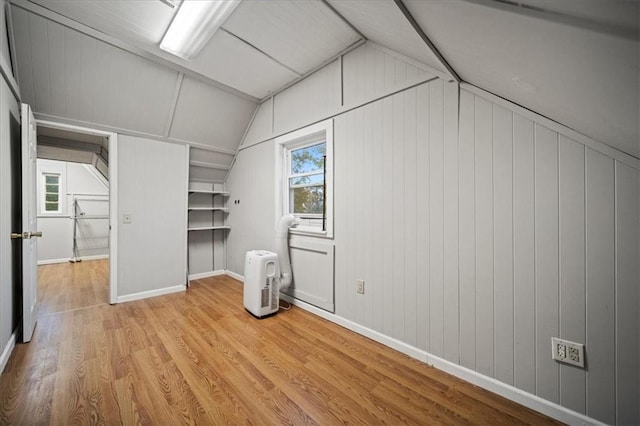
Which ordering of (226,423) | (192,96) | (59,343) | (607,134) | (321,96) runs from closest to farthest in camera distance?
(607,134)
(226,423)
(59,343)
(321,96)
(192,96)

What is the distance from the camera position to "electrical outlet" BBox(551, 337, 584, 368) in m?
1.24

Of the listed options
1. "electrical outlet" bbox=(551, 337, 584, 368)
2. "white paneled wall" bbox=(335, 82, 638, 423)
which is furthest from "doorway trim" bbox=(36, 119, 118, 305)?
"electrical outlet" bbox=(551, 337, 584, 368)

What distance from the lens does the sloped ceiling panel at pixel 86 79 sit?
202 centimetres

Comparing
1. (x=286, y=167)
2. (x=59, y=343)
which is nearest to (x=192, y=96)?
(x=286, y=167)

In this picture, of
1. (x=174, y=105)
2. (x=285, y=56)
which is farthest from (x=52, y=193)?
(x=285, y=56)

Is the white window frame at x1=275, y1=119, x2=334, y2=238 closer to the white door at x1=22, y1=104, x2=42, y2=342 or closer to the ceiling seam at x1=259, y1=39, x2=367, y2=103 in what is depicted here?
the ceiling seam at x1=259, y1=39, x2=367, y2=103

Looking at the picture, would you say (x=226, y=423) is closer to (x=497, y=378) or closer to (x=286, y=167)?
(x=497, y=378)

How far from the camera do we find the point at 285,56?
2.38 meters

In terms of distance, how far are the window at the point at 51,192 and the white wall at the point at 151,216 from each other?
3.91 m

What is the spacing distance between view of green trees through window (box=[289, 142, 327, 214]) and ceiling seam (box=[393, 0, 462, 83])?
4.67 ft

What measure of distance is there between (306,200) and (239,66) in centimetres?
162

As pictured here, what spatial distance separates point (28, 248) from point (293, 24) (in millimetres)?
2846

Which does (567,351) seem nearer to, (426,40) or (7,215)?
(426,40)

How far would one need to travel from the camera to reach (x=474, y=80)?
1.49 metres
